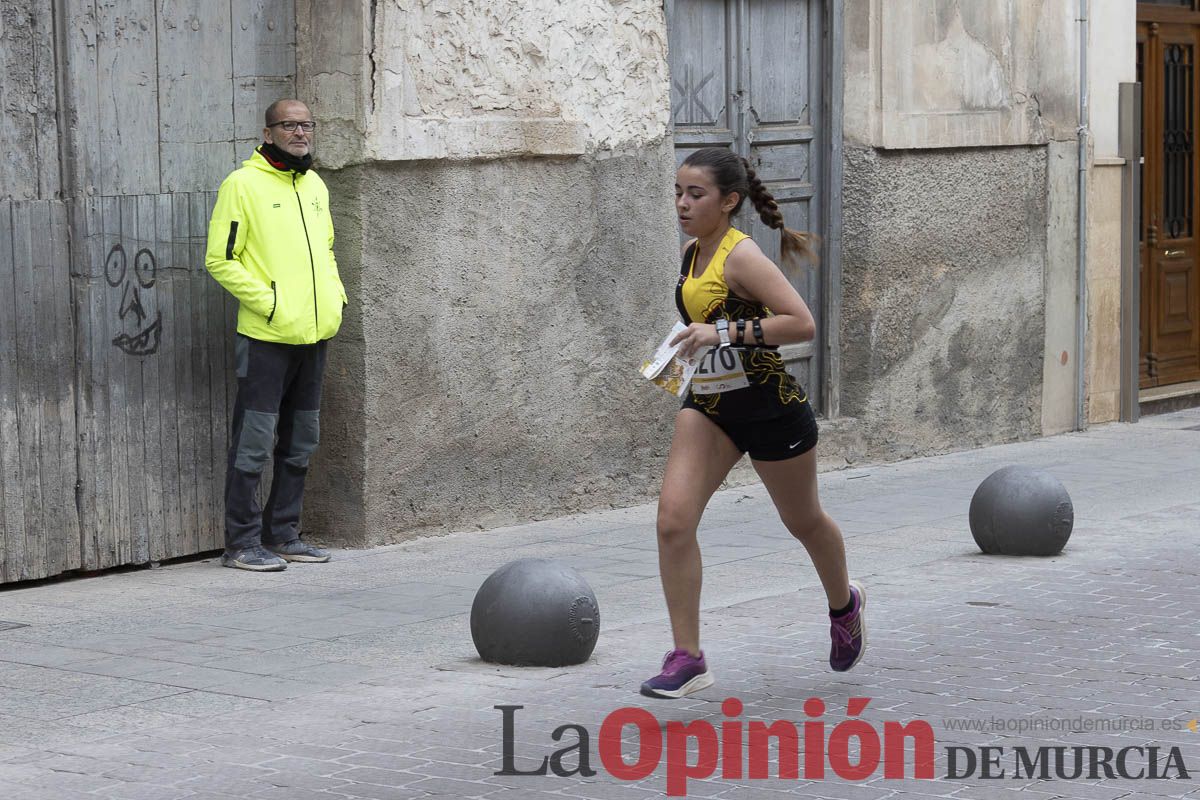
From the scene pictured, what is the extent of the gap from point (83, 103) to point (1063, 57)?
7670mm

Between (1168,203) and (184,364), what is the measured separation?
9.28 metres

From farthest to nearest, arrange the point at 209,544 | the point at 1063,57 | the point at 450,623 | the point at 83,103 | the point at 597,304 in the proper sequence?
the point at 1063,57 → the point at 597,304 → the point at 209,544 → the point at 83,103 → the point at 450,623

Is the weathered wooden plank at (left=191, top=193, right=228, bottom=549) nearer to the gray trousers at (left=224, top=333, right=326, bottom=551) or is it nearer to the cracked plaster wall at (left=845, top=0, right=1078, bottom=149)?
the gray trousers at (left=224, top=333, right=326, bottom=551)

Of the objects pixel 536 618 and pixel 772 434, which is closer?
pixel 772 434

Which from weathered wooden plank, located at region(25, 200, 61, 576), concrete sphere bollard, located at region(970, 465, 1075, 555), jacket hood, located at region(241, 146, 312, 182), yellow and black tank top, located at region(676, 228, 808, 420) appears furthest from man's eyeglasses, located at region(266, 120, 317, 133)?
concrete sphere bollard, located at region(970, 465, 1075, 555)

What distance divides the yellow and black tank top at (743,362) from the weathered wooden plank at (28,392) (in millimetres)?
3313

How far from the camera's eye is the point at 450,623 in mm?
7461

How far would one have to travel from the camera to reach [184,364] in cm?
875

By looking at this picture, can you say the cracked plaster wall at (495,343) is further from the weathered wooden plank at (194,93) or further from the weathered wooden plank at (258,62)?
the weathered wooden plank at (194,93)

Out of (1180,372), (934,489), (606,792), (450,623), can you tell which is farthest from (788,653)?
(1180,372)

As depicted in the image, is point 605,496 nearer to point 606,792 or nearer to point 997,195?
point 997,195

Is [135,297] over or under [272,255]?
under

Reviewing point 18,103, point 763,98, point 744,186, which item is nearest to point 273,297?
point 18,103

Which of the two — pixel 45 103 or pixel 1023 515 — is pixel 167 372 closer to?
pixel 45 103
